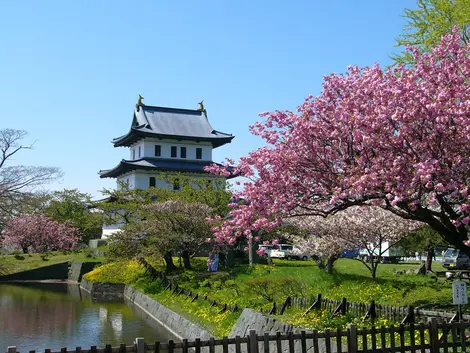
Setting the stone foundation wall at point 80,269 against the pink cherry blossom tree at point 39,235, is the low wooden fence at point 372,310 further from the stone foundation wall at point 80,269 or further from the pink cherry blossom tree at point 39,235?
the pink cherry blossom tree at point 39,235

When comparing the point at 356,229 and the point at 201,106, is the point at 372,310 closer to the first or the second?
the point at 356,229

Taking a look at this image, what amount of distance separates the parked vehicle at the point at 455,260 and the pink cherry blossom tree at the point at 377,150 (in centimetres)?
2475

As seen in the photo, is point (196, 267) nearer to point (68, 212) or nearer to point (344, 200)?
point (344, 200)

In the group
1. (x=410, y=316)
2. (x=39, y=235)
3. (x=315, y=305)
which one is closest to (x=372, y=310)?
(x=410, y=316)

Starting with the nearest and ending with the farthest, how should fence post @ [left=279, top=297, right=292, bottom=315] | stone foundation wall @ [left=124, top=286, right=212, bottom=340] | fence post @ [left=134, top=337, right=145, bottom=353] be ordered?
fence post @ [left=134, top=337, right=145, bottom=353]
fence post @ [left=279, top=297, right=292, bottom=315]
stone foundation wall @ [left=124, top=286, right=212, bottom=340]

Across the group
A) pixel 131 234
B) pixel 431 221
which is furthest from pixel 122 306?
pixel 431 221

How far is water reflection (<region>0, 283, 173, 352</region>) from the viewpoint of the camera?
2026cm

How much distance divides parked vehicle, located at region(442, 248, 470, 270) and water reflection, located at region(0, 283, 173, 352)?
2268 cm

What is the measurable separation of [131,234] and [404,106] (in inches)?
939

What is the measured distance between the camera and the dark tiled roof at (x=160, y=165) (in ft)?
197

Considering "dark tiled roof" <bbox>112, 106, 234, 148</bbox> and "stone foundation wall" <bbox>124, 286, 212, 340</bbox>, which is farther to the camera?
"dark tiled roof" <bbox>112, 106, 234, 148</bbox>

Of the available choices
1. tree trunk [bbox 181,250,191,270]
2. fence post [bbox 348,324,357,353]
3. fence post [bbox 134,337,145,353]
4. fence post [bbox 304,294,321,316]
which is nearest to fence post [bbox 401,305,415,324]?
fence post [bbox 348,324,357,353]

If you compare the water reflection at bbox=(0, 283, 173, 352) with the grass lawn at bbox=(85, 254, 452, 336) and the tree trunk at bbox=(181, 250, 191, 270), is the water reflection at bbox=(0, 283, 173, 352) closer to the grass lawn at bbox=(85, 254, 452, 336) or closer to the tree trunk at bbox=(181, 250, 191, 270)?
the grass lawn at bbox=(85, 254, 452, 336)

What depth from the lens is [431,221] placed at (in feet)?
43.4
